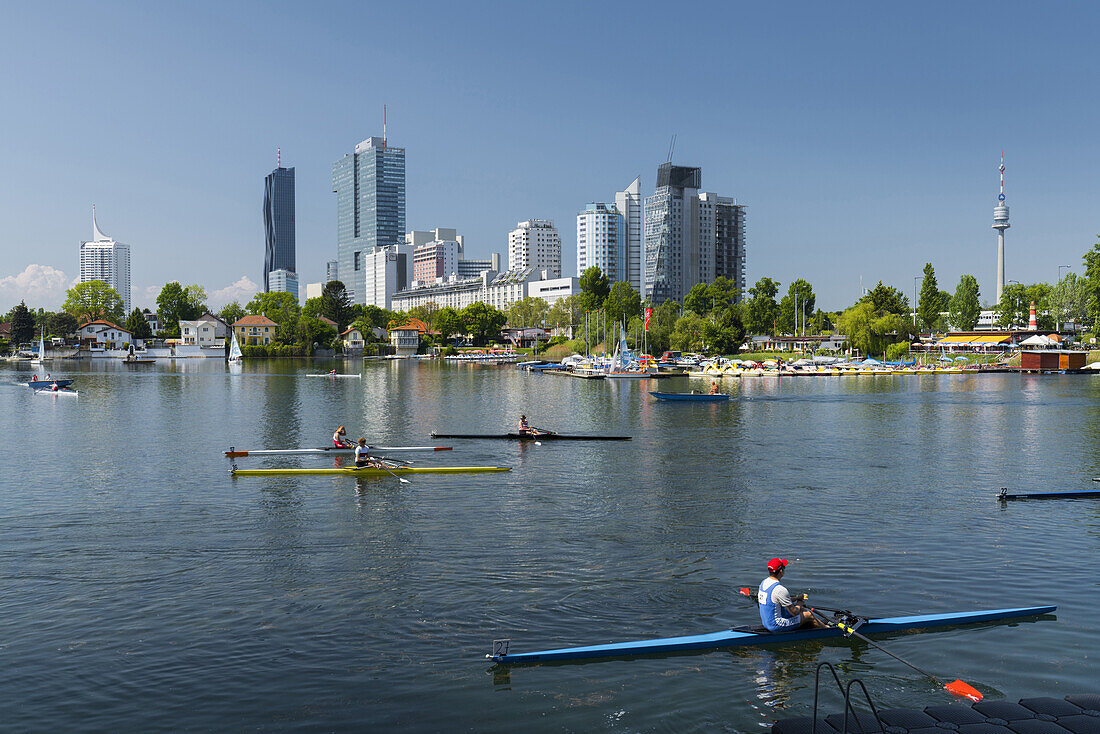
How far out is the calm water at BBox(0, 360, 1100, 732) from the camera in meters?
15.2

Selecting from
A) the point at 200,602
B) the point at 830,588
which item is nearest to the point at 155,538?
the point at 200,602

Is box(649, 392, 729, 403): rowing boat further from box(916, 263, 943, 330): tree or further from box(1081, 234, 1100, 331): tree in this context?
box(916, 263, 943, 330): tree

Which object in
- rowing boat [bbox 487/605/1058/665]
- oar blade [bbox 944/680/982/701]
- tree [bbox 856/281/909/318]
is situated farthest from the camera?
tree [bbox 856/281/909/318]

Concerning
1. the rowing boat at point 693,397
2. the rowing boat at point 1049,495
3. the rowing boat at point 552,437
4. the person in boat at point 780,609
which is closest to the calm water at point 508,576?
the person in boat at point 780,609

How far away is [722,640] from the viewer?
17.1m

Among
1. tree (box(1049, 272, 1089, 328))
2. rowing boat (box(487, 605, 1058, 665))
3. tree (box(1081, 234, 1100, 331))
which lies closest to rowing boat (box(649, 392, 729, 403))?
rowing boat (box(487, 605, 1058, 665))

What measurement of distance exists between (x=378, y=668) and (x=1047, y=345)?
173m

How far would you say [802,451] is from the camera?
47094mm

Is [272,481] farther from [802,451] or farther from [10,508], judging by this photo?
[802,451]

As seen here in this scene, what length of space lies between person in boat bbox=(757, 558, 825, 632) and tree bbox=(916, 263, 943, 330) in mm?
187845

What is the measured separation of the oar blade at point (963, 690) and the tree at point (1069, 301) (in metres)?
210

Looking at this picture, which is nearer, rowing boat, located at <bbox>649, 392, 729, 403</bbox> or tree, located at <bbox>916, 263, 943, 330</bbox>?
rowing boat, located at <bbox>649, 392, 729, 403</bbox>

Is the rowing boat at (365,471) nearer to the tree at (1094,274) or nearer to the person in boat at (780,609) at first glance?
the person in boat at (780,609)

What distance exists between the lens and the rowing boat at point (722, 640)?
16500mm
